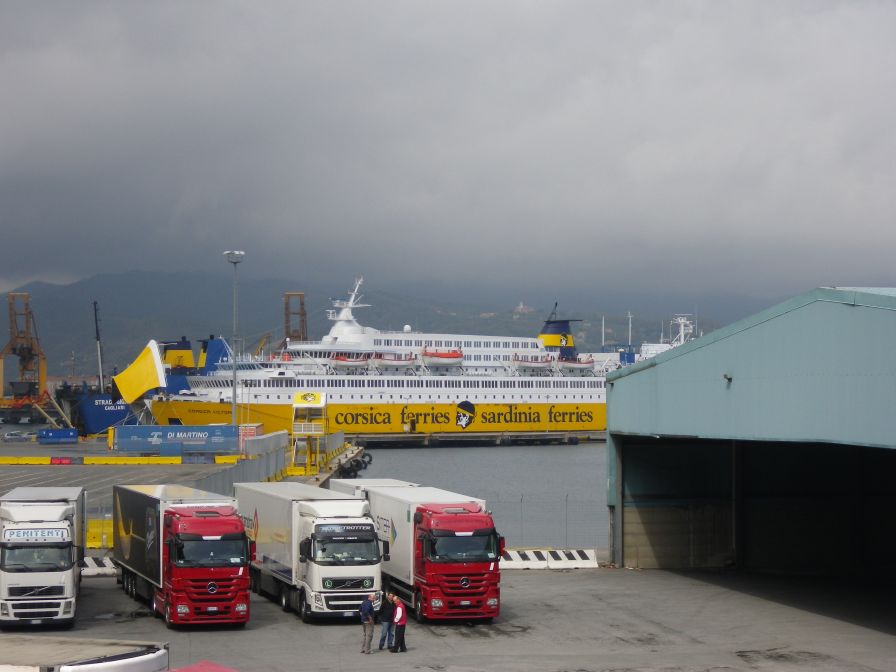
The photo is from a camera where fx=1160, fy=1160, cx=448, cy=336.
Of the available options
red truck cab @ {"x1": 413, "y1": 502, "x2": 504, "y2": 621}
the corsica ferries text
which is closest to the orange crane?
the corsica ferries text

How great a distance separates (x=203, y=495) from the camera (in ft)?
61.7

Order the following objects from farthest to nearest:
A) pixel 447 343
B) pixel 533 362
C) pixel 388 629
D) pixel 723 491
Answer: pixel 533 362 < pixel 447 343 < pixel 723 491 < pixel 388 629

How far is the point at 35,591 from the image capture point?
16.4 meters

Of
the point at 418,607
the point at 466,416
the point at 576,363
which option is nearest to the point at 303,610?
the point at 418,607

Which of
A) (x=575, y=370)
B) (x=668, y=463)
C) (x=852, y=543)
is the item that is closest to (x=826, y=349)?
(x=668, y=463)

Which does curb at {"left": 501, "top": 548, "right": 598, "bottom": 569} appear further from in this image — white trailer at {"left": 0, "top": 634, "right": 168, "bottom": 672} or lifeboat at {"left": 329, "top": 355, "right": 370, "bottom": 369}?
lifeboat at {"left": 329, "top": 355, "right": 370, "bottom": 369}

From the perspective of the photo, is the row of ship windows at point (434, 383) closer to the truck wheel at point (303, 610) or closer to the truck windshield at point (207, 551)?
the truck wheel at point (303, 610)

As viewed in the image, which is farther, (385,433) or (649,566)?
(385,433)

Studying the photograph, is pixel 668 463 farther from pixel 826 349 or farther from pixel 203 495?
pixel 203 495

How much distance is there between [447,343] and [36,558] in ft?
239

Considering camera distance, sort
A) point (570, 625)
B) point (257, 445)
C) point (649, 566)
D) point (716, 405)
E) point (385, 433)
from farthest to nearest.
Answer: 1. point (385, 433)
2. point (257, 445)
3. point (649, 566)
4. point (716, 405)
5. point (570, 625)

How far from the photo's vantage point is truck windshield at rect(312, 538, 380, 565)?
17.1m

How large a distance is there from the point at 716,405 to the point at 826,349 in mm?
3416

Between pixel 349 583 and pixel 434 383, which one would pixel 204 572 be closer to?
pixel 349 583
